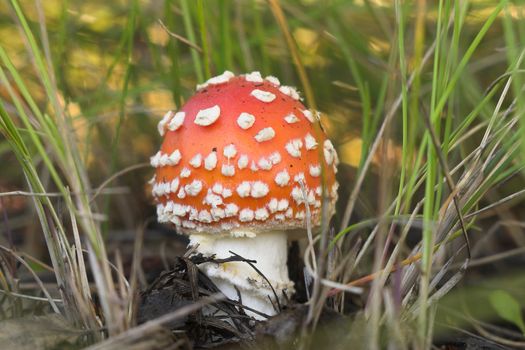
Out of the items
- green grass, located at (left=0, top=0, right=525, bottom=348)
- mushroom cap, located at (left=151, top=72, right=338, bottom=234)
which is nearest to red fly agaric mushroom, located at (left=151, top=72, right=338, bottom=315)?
mushroom cap, located at (left=151, top=72, right=338, bottom=234)

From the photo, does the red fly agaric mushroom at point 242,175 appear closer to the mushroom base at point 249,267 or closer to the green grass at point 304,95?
the mushroom base at point 249,267

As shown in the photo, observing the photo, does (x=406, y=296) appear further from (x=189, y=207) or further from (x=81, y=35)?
(x=81, y=35)

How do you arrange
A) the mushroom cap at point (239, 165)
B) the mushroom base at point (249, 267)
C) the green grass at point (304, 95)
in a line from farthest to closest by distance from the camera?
the mushroom base at point (249, 267) < the mushroom cap at point (239, 165) < the green grass at point (304, 95)

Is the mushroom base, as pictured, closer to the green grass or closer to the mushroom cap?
the mushroom cap

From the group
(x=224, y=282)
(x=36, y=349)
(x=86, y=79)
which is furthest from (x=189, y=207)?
(x=86, y=79)

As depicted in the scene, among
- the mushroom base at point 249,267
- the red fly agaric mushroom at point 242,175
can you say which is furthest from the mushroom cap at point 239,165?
the mushroom base at point 249,267

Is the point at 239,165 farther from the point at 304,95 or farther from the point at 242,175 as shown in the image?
the point at 304,95

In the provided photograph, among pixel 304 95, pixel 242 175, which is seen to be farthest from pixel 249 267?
pixel 304 95
